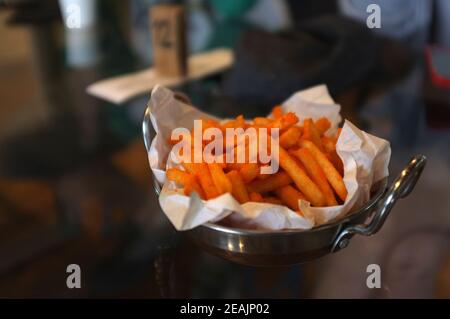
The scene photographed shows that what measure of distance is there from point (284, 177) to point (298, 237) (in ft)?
0.24

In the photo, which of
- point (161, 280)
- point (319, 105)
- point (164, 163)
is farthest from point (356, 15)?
point (161, 280)

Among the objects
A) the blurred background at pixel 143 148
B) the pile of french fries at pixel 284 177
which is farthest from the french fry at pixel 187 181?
the blurred background at pixel 143 148

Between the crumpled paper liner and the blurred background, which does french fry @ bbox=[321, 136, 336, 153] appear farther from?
the blurred background

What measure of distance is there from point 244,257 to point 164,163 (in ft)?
0.56

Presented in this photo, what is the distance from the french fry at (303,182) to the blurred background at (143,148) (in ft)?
0.31

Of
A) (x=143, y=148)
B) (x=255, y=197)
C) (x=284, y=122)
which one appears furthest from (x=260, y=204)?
(x=143, y=148)

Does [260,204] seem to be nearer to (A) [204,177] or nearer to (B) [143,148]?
(A) [204,177]

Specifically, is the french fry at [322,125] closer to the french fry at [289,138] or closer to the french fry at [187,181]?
the french fry at [289,138]

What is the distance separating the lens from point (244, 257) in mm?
535

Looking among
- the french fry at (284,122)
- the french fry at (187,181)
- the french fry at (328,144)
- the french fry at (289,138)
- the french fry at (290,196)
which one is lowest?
the french fry at (290,196)

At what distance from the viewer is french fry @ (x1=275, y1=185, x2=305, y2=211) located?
55 cm

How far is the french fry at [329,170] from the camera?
21.7 inches

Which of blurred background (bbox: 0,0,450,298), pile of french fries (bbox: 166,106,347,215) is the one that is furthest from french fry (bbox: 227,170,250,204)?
blurred background (bbox: 0,0,450,298)

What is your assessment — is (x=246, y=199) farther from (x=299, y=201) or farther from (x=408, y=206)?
(x=408, y=206)
